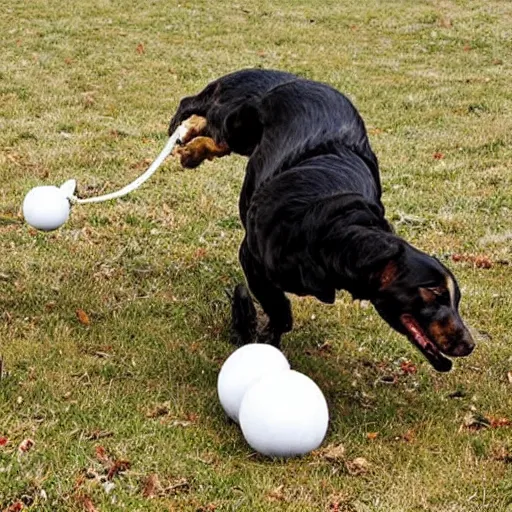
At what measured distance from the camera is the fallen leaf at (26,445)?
5.07 m

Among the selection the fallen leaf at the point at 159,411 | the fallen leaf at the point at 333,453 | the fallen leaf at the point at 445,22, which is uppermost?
the fallen leaf at the point at 333,453

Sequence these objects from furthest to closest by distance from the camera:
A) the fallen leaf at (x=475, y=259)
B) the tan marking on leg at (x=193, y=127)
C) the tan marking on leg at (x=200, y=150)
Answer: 1. the fallen leaf at (x=475, y=259)
2. the tan marking on leg at (x=193, y=127)
3. the tan marking on leg at (x=200, y=150)

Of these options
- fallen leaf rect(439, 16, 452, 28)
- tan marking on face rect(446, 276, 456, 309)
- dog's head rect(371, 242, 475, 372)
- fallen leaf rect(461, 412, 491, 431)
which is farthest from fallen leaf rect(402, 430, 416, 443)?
fallen leaf rect(439, 16, 452, 28)

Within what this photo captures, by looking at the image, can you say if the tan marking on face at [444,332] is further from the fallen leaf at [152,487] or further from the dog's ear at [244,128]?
the dog's ear at [244,128]

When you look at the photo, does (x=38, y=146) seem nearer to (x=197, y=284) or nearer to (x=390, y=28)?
(x=197, y=284)

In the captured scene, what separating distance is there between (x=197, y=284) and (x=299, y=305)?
894mm

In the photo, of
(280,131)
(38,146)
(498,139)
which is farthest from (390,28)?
(280,131)

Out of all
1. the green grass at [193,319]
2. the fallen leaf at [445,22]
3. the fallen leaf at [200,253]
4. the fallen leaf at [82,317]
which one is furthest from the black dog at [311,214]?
the fallen leaf at [445,22]

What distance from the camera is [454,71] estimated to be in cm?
1786

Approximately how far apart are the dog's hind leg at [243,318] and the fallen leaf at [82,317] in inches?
43.5

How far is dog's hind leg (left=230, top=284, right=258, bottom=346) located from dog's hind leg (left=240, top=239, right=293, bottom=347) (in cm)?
21

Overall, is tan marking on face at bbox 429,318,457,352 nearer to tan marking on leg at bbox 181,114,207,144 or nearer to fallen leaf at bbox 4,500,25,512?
fallen leaf at bbox 4,500,25,512

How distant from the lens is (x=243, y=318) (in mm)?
6629

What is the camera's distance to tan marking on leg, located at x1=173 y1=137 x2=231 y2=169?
6738 mm
